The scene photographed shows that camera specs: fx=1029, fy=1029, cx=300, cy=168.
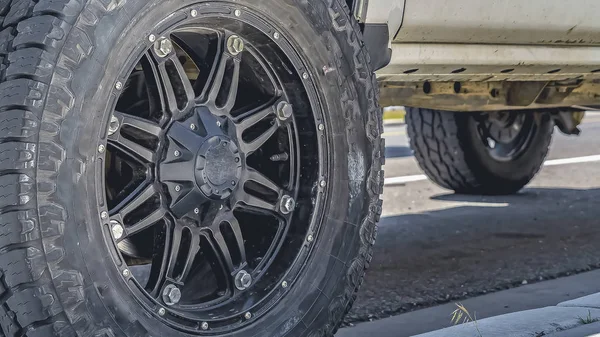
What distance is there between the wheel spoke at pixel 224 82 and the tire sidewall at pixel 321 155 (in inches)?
6.6

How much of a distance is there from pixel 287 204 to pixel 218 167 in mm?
345

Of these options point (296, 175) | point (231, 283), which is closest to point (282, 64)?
point (296, 175)

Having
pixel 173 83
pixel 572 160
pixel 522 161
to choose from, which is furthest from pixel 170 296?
pixel 572 160

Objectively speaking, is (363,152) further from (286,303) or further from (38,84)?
(38,84)

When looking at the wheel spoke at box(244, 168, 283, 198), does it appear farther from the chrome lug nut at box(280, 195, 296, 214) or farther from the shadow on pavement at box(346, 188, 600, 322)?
the shadow on pavement at box(346, 188, 600, 322)

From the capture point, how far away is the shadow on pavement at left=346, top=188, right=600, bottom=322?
167 inches

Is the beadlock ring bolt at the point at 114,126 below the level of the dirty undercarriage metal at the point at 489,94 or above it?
below

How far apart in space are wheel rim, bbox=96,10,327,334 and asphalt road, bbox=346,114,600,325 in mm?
882

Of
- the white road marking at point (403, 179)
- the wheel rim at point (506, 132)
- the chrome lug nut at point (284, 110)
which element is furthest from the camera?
the white road marking at point (403, 179)

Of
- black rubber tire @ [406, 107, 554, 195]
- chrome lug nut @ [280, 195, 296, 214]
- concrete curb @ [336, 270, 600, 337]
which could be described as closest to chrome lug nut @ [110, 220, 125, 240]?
chrome lug nut @ [280, 195, 296, 214]

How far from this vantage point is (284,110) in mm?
3014

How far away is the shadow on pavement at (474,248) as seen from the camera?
13.9 feet

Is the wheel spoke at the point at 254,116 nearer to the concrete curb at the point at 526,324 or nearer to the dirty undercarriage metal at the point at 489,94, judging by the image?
the concrete curb at the point at 526,324

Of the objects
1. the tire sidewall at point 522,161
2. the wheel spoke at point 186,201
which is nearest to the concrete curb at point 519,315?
the wheel spoke at point 186,201
